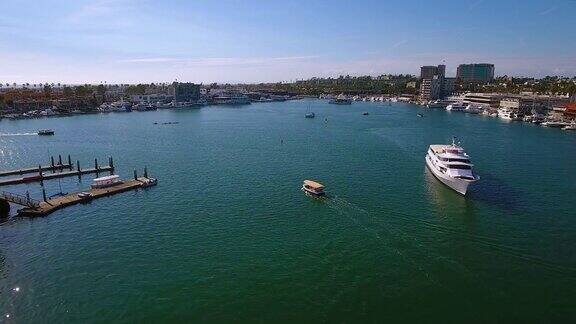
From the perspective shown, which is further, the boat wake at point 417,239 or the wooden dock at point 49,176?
the wooden dock at point 49,176

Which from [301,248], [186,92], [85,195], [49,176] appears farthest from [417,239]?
[186,92]

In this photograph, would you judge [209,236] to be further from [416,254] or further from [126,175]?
[126,175]

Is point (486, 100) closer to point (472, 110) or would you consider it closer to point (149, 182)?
point (472, 110)

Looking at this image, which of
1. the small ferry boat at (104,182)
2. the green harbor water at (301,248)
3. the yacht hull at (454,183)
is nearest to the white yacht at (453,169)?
the yacht hull at (454,183)

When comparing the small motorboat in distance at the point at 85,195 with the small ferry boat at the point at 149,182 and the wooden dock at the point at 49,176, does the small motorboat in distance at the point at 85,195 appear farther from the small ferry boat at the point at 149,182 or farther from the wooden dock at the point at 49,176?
the wooden dock at the point at 49,176

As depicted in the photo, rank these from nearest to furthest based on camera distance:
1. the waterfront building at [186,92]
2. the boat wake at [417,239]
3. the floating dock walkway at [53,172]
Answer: the boat wake at [417,239], the floating dock walkway at [53,172], the waterfront building at [186,92]

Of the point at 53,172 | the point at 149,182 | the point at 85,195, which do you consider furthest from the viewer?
the point at 53,172

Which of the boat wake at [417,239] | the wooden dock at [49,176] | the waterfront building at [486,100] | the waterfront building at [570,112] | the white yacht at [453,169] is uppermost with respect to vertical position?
the waterfront building at [486,100]
